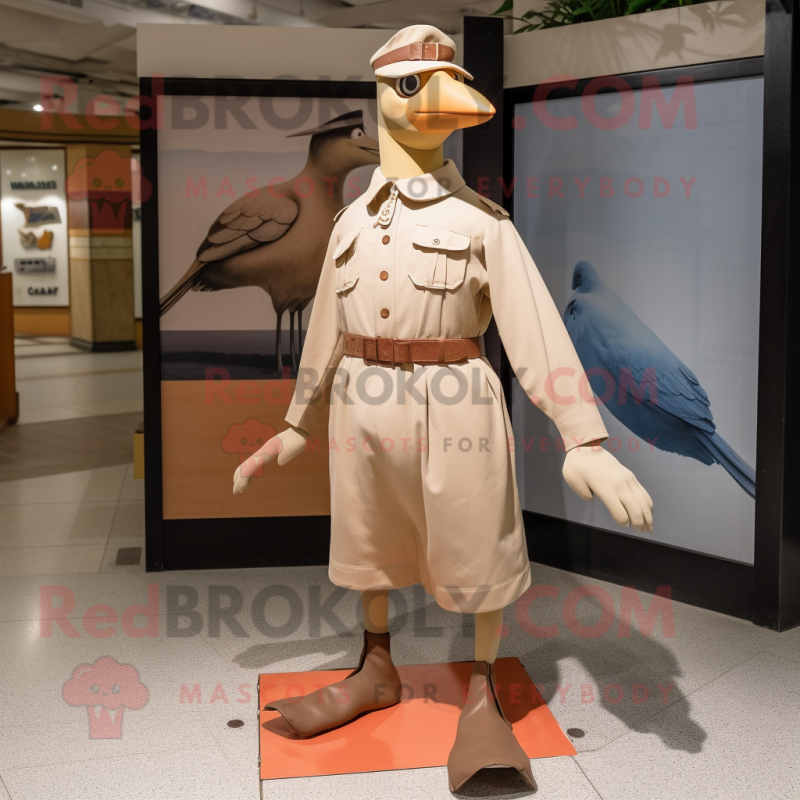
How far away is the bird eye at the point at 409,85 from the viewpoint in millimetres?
2096

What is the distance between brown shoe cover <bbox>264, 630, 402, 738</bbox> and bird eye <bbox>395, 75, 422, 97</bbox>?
1.37m

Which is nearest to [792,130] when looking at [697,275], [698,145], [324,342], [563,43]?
[698,145]

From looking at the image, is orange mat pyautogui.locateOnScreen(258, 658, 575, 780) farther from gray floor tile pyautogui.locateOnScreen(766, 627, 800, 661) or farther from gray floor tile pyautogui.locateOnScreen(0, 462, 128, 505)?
gray floor tile pyautogui.locateOnScreen(0, 462, 128, 505)

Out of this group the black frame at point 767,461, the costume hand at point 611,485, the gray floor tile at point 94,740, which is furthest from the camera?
the black frame at point 767,461

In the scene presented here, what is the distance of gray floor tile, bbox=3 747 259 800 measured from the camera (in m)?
2.11

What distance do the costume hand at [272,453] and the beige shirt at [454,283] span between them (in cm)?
39

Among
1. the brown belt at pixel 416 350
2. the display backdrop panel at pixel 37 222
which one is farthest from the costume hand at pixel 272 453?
the display backdrop panel at pixel 37 222

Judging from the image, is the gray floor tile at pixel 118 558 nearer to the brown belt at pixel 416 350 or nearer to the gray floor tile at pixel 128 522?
the gray floor tile at pixel 128 522

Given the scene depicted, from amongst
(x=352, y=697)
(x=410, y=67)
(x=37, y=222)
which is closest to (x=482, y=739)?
(x=352, y=697)

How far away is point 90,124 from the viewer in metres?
10.5

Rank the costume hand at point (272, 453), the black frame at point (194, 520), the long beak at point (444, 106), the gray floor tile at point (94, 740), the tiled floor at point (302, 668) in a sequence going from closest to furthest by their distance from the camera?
the long beak at point (444, 106), the tiled floor at point (302, 668), the gray floor tile at point (94, 740), the costume hand at point (272, 453), the black frame at point (194, 520)

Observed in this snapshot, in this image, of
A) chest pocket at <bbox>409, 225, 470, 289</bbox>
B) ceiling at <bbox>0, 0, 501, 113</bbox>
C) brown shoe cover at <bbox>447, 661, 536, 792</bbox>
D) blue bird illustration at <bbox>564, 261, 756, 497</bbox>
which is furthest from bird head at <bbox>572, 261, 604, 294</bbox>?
ceiling at <bbox>0, 0, 501, 113</bbox>

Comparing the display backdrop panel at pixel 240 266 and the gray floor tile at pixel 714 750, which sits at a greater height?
the display backdrop panel at pixel 240 266

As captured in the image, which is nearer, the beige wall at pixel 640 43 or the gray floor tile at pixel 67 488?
the beige wall at pixel 640 43
